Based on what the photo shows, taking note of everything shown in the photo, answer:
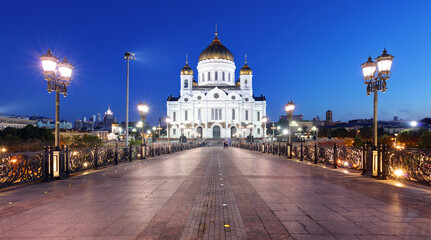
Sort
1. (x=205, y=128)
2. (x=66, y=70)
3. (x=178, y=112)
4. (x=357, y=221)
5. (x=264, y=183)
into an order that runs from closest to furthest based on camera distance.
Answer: (x=357, y=221)
(x=264, y=183)
(x=66, y=70)
(x=205, y=128)
(x=178, y=112)

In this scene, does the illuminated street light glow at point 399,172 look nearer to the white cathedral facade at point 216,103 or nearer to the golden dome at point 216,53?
the white cathedral facade at point 216,103

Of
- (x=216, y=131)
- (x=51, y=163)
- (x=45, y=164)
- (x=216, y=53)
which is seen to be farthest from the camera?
(x=216, y=53)

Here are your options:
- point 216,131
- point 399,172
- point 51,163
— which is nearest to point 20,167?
point 51,163

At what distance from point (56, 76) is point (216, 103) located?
2695 inches

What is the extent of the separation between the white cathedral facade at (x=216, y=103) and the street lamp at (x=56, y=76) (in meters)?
64.6

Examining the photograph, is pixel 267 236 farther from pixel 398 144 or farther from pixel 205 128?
pixel 205 128

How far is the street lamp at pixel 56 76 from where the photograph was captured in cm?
1034

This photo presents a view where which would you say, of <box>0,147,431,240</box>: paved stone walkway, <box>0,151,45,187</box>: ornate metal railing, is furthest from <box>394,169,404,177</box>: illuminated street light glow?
<box>0,151,45,187</box>: ornate metal railing

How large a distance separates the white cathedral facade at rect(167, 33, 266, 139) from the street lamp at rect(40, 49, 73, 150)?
64.6 meters

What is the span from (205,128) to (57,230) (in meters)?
73.9

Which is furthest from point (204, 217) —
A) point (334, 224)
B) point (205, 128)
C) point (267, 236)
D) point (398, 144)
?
point (205, 128)

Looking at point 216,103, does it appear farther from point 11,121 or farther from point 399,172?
point 11,121

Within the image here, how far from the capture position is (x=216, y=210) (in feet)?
19.2

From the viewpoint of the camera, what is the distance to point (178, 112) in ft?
275
